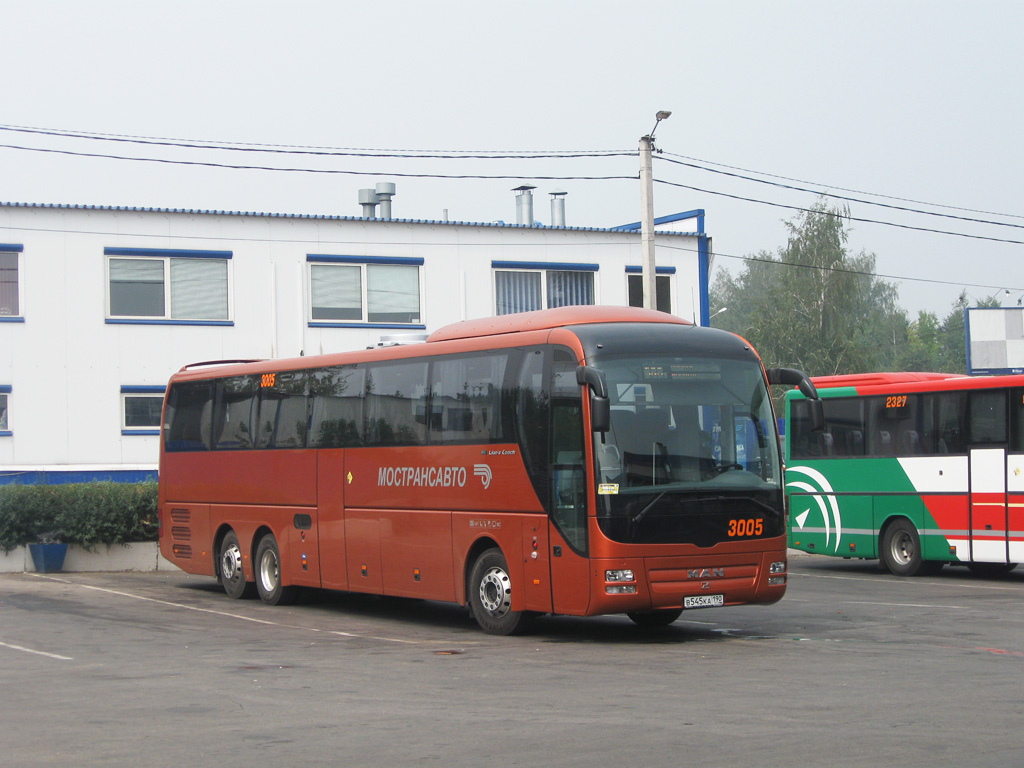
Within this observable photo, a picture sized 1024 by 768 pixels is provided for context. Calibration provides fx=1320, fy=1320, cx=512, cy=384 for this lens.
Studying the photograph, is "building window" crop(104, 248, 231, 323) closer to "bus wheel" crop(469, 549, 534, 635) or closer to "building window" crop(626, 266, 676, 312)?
"building window" crop(626, 266, 676, 312)

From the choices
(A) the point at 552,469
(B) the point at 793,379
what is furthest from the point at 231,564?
(B) the point at 793,379

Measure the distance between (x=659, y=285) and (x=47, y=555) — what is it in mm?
17316

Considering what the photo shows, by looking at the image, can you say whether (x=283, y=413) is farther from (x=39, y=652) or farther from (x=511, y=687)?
(x=511, y=687)

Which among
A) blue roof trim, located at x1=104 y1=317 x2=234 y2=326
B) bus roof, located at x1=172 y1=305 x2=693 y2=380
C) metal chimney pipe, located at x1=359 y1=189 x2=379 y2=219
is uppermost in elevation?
metal chimney pipe, located at x1=359 y1=189 x2=379 y2=219

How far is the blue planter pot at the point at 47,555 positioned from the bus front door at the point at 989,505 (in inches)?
595

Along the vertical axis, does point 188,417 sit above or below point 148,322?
below

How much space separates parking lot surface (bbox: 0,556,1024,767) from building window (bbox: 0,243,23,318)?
12.1 meters

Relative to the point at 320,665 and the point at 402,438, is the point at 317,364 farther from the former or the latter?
the point at 320,665

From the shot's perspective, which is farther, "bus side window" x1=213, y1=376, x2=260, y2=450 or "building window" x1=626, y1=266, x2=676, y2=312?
"building window" x1=626, y1=266, x2=676, y2=312

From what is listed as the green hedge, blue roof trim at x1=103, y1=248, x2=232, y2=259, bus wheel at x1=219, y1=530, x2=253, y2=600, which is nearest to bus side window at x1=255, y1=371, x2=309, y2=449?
bus wheel at x1=219, y1=530, x2=253, y2=600

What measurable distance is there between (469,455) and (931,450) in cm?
993

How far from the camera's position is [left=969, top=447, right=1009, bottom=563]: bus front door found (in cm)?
2003

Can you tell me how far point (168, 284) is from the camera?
2942 centimetres

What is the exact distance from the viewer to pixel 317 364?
17500 mm
